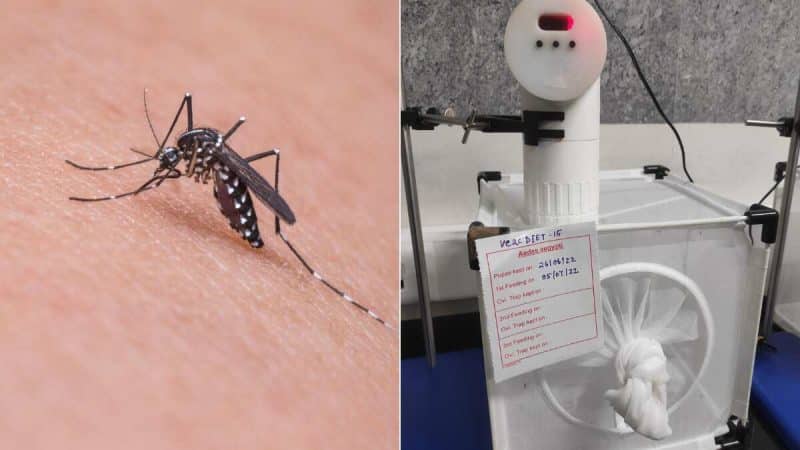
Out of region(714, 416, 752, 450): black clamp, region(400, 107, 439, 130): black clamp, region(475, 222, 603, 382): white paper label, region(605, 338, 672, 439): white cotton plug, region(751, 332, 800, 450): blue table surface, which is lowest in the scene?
region(751, 332, 800, 450): blue table surface

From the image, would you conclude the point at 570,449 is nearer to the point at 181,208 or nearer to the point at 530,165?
the point at 530,165

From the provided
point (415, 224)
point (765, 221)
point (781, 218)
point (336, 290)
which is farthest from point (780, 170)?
point (336, 290)

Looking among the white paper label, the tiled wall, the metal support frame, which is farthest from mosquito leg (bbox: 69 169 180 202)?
the metal support frame

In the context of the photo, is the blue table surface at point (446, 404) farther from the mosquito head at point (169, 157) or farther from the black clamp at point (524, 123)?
the mosquito head at point (169, 157)

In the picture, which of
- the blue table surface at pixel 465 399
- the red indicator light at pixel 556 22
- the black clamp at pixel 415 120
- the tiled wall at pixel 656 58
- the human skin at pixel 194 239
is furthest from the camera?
the tiled wall at pixel 656 58

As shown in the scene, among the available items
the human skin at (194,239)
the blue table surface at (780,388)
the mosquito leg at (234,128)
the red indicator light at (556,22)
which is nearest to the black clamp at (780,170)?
the blue table surface at (780,388)

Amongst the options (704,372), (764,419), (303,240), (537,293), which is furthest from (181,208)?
(764,419)

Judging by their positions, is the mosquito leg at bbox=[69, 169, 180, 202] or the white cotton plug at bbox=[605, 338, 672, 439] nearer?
the mosquito leg at bbox=[69, 169, 180, 202]

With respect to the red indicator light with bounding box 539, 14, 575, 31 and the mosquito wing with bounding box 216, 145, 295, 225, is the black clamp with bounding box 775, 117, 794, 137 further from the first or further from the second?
the mosquito wing with bounding box 216, 145, 295, 225
